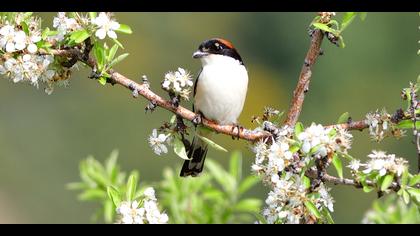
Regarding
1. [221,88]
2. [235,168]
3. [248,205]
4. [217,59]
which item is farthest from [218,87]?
[248,205]

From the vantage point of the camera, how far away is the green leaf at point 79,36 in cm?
322

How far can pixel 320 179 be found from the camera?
3.06 meters

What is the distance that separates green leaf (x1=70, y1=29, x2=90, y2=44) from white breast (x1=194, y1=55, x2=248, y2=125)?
177 centimetres

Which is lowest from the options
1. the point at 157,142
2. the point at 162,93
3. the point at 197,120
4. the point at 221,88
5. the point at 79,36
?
the point at 157,142

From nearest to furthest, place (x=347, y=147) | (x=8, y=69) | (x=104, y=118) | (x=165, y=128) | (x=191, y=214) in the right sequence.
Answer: (x=347, y=147), (x=8, y=69), (x=165, y=128), (x=191, y=214), (x=104, y=118)

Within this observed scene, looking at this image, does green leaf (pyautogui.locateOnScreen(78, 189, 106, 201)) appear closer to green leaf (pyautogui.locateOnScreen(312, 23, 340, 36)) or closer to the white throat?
the white throat

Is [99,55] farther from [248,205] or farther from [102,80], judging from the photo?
[248,205]

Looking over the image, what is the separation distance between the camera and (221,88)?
16.6ft

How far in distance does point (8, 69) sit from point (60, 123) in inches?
582

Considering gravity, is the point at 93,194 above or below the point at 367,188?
above

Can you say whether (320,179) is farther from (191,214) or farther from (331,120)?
(331,120)

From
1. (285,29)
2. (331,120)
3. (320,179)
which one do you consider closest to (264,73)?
(285,29)

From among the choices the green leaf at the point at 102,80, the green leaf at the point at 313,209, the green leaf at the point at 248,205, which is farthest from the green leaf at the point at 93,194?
the green leaf at the point at 313,209

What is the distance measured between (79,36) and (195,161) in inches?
75.5
